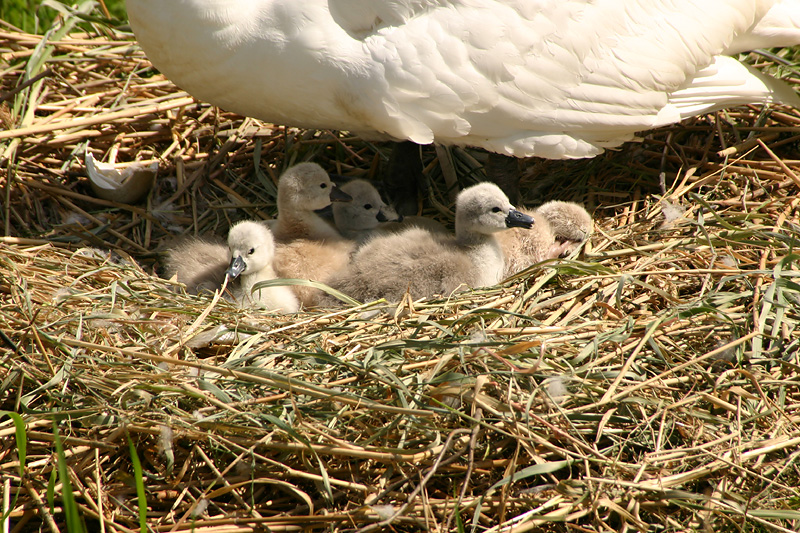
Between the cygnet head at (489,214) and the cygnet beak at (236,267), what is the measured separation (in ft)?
2.77

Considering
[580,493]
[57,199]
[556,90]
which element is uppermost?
[556,90]

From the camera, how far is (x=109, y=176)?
3396 mm

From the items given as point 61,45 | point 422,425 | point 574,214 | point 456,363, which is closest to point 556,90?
point 574,214

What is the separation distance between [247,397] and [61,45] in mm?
3153

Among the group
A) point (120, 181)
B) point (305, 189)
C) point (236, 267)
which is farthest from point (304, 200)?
point (120, 181)

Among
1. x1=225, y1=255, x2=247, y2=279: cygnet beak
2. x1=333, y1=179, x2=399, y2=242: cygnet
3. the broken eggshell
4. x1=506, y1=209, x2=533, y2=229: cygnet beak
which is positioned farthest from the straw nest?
x1=333, y1=179, x2=399, y2=242: cygnet

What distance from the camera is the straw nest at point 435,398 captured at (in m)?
1.75

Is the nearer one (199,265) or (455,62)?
(455,62)

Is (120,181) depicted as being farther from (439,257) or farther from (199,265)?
(439,257)

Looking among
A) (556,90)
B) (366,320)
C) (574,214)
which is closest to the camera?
(366,320)

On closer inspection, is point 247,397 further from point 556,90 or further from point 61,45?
point 61,45

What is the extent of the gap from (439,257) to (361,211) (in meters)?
0.64

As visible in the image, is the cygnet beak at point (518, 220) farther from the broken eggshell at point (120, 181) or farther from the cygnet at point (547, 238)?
the broken eggshell at point (120, 181)

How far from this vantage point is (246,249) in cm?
255
